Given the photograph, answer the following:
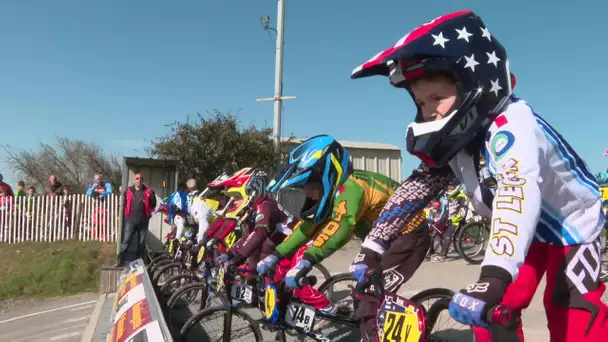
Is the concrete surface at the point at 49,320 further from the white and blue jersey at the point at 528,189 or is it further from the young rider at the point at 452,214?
the young rider at the point at 452,214

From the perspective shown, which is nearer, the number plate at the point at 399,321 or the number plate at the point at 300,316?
the number plate at the point at 399,321

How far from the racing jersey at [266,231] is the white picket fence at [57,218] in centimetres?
832

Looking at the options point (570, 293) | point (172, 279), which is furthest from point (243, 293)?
point (570, 293)

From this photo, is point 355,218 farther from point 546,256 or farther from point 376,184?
point 546,256

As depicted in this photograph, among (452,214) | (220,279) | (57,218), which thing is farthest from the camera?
(57,218)

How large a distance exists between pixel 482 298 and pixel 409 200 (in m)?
1.04

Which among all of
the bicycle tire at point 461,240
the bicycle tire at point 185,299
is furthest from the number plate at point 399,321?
the bicycle tire at point 461,240

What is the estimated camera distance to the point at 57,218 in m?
12.8

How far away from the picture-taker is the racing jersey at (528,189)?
1533 mm

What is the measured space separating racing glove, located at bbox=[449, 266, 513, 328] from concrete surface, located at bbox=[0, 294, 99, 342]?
19.3 feet

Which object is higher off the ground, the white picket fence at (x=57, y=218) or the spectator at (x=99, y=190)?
the spectator at (x=99, y=190)

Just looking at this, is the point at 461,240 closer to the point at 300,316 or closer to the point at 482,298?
the point at 300,316

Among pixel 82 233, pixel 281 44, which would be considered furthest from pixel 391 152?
pixel 82 233

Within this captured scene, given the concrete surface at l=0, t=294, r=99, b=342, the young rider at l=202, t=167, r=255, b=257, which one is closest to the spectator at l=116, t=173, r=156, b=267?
the concrete surface at l=0, t=294, r=99, b=342
